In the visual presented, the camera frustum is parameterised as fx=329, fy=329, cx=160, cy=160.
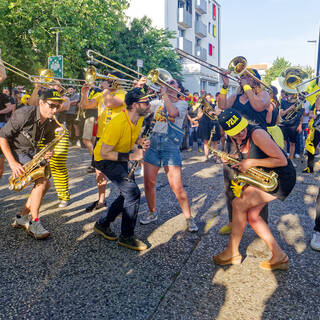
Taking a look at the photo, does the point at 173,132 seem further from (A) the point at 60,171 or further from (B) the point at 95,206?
(A) the point at 60,171

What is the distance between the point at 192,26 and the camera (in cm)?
3706

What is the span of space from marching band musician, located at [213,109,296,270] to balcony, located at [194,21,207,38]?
38333 millimetres

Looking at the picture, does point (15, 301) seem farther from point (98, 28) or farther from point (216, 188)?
point (98, 28)

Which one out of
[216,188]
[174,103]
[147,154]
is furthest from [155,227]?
[216,188]

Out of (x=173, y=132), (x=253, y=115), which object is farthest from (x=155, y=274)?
(x=253, y=115)

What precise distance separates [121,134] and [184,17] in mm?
34131

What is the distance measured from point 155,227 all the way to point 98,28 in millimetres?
15272

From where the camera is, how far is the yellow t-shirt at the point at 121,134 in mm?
3355

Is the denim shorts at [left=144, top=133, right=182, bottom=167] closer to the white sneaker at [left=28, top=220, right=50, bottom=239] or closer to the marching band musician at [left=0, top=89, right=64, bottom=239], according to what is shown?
the marching band musician at [left=0, top=89, right=64, bottom=239]

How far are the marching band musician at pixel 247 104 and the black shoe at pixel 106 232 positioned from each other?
1.26m

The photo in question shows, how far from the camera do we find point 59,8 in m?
16.0

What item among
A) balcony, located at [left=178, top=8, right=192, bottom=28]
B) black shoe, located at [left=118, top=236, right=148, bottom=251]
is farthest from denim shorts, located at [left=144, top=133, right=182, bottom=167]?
A: balcony, located at [left=178, top=8, right=192, bottom=28]

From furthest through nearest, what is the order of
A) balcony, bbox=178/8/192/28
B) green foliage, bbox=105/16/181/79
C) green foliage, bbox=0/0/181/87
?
1. balcony, bbox=178/8/192/28
2. green foliage, bbox=105/16/181/79
3. green foliage, bbox=0/0/181/87

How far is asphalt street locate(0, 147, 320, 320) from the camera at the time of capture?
8.13 ft
